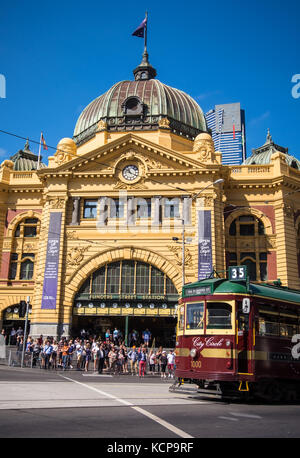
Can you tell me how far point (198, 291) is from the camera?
17203mm

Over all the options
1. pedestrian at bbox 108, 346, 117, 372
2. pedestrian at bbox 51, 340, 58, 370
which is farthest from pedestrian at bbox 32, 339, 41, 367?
pedestrian at bbox 108, 346, 117, 372

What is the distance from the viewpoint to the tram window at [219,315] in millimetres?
16250

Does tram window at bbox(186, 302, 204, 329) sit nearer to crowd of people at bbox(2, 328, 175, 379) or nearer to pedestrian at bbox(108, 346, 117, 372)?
crowd of people at bbox(2, 328, 175, 379)

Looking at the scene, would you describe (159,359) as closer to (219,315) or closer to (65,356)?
(65,356)

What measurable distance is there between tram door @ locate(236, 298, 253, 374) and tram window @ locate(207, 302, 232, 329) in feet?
1.15

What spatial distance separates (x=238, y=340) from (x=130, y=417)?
20.6ft

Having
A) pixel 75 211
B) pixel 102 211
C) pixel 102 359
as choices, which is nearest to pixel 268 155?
pixel 102 211

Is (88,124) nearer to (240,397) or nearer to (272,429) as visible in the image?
(240,397)

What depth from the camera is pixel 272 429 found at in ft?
33.1

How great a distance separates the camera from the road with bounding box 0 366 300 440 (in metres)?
8.96

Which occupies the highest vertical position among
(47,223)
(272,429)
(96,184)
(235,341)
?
(96,184)

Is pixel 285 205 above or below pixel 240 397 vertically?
above
